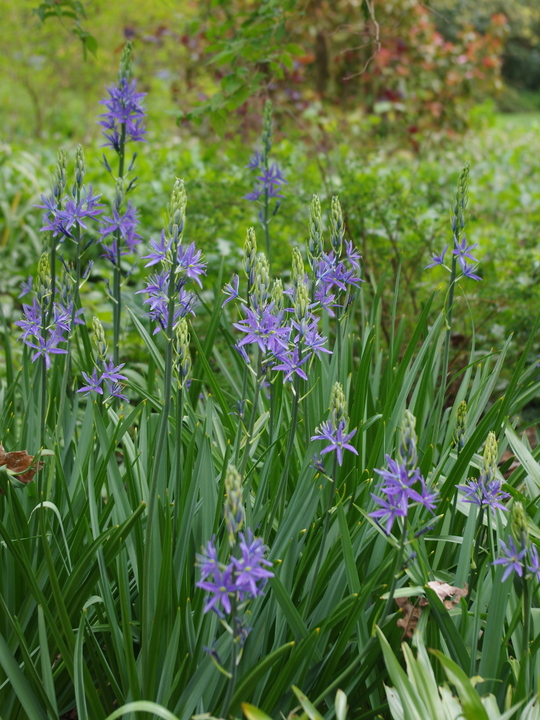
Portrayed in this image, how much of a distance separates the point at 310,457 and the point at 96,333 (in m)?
0.65

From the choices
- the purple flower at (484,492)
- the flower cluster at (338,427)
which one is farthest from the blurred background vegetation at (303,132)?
the purple flower at (484,492)

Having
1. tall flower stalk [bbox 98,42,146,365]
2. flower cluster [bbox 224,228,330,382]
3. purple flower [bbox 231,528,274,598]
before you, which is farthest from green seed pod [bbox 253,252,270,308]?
tall flower stalk [bbox 98,42,146,365]

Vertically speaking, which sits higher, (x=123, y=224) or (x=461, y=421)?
(x=123, y=224)

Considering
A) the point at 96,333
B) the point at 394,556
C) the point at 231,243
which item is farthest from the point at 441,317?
the point at 231,243

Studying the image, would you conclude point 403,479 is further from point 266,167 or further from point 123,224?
point 266,167

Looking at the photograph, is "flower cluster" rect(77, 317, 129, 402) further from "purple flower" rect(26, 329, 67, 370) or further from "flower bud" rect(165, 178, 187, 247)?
"flower bud" rect(165, 178, 187, 247)

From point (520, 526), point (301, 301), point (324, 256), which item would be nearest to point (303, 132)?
point (324, 256)

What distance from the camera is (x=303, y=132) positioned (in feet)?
19.2

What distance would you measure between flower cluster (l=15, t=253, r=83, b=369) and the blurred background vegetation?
1604 millimetres

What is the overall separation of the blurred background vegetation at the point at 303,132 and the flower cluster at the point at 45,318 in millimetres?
1604

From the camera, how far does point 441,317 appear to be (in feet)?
7.69

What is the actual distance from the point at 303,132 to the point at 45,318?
4349mm

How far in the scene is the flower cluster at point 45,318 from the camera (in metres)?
1.91

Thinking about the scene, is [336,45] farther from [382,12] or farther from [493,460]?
[493,460]
